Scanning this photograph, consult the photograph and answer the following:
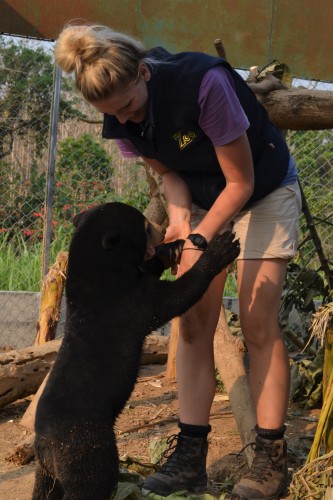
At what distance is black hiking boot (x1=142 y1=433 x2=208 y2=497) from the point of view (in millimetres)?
3613

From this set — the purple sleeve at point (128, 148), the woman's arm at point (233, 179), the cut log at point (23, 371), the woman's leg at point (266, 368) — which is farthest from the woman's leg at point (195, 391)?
the cut log at point (23, 371)

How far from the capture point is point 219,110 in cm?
320

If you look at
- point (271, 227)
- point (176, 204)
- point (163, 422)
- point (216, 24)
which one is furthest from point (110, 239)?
point (216, 24)

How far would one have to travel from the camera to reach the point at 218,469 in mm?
4105

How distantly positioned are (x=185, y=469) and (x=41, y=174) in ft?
14.5

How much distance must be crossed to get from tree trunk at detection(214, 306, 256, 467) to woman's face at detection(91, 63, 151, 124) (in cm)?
168

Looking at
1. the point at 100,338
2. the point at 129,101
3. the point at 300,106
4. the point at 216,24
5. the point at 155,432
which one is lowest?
the point at 155,432

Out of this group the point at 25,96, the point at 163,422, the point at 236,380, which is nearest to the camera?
the point at 236,380

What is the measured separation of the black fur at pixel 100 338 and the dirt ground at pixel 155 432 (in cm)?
83

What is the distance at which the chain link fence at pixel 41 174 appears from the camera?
23.4ft

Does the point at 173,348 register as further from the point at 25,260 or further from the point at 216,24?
the point at 216,24

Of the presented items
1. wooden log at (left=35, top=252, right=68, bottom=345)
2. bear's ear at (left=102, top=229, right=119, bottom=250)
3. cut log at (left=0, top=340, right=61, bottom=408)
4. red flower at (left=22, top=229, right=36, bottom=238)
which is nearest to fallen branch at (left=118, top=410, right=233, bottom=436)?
cut log at (left=0, top=340, right=61, bottom=408)

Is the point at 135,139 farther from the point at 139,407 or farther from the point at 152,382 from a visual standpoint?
the point at 152,382

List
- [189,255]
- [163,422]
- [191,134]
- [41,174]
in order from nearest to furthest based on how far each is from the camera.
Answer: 1. [191,134]
2. [189,255]
3. [163,422]
4. [41,174]
